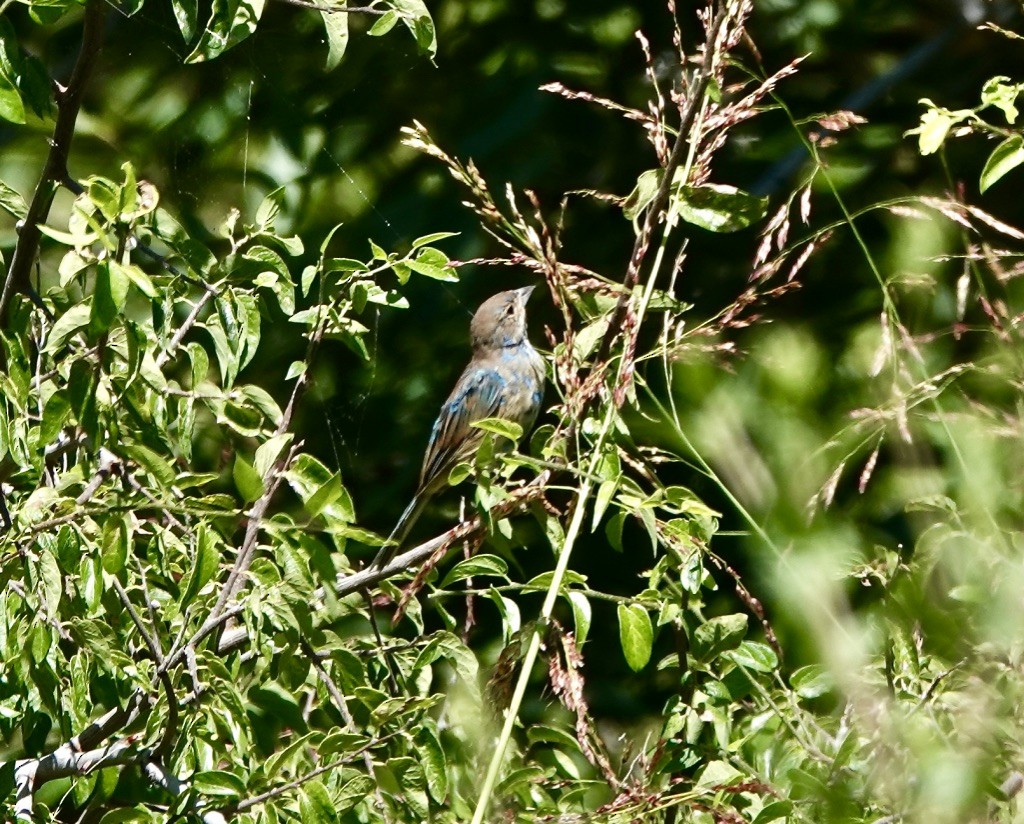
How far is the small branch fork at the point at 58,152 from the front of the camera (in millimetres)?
2234

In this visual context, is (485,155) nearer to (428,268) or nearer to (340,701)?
(428,268)

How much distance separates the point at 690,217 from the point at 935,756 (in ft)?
5.30

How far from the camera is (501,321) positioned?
15.8 ft

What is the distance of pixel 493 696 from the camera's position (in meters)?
2.21

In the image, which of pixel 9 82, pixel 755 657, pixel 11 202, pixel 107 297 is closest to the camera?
pixel 107 297

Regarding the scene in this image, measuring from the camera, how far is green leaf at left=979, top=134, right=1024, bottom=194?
240 centimetres

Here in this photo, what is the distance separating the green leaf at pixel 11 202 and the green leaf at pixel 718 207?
41.6 inches

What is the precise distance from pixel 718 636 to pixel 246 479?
893 mm

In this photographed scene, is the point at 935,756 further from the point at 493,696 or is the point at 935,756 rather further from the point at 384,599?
the point at 384,599

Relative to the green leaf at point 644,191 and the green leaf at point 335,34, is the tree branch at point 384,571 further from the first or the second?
the green leaf at point 335,34

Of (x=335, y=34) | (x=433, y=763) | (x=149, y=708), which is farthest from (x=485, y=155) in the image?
(x=433, y=763)

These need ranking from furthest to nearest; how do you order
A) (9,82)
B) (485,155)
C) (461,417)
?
(461,417)
(485,155)
(9,82)

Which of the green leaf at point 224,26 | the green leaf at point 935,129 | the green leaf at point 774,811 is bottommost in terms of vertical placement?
the green leaf at point 774,811

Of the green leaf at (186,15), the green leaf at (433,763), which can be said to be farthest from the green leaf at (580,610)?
the green leaf at (186,15)
